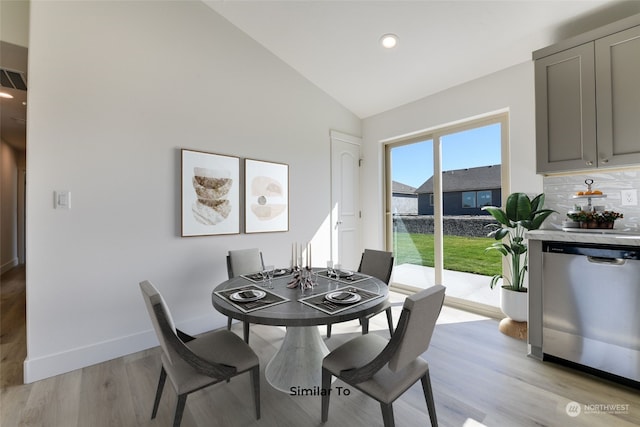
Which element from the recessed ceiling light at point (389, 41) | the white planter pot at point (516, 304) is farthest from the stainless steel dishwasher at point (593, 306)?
the recessed ceiling light at point (389, 41)

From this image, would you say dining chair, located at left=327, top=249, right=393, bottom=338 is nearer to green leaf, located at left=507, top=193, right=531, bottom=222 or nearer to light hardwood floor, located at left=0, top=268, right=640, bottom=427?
light hardwood floor, located at left=0, top=268, right=640, bottom=427

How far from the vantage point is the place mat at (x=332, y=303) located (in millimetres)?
1561

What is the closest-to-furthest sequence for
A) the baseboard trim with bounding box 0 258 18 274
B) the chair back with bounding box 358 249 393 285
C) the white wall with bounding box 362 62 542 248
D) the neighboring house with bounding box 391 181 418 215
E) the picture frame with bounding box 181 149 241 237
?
1. the chair back with bounding box 358 249 393 285
2. the picture frame with bounding box 181 149 241 237
3. the white wall with bounding box 362 62 542 248
4. the neighboring house with bounding box 391 181 418 215
5. the baseboard trim with bounding box 0 258 18 274

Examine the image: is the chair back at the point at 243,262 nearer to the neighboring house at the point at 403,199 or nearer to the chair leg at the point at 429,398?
the chair leg at the point at 429,398

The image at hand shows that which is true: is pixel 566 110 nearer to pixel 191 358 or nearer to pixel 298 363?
pixel 298 363

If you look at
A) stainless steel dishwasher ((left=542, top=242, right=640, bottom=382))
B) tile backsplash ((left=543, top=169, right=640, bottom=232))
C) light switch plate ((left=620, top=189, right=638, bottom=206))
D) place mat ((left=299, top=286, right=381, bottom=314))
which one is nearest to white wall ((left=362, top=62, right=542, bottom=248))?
tile backsplash ((left=543, top=169, right=640, bottom=232))

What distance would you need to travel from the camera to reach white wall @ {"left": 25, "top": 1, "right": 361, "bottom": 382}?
2.16 m

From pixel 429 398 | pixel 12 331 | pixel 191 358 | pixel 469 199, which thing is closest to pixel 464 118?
pixel 469 199

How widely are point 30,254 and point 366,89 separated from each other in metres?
3.97

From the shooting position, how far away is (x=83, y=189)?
90.6 inches

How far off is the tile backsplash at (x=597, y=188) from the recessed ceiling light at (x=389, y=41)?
2.12m

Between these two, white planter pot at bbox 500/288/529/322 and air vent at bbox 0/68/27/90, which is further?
white planter pot at bbox 500/288/529/322

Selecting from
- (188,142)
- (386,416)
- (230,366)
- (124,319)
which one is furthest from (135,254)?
(386,416)

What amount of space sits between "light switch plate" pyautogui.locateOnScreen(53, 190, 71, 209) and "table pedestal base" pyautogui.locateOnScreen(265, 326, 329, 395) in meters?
2.06
